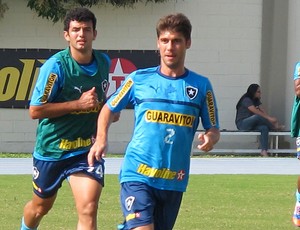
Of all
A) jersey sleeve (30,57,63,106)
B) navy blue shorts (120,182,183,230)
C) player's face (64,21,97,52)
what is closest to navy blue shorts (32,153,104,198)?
jersey sleeve (30,57,63,106)

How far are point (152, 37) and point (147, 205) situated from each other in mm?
15142

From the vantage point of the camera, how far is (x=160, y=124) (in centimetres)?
669

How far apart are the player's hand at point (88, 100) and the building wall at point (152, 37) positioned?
13.8 m

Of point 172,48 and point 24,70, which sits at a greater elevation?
point 172,48

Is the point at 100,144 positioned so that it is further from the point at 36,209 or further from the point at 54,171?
the point at 36,209

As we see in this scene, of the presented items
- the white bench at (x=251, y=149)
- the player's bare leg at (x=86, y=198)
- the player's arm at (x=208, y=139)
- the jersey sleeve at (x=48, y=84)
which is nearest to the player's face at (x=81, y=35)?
the jersey sleeve at (x=48, y=84)

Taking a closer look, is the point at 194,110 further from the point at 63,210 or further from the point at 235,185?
the point at 235,185

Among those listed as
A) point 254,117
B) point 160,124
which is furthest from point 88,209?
point 254,117

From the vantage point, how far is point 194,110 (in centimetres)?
682

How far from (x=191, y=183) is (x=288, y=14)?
8630 mm

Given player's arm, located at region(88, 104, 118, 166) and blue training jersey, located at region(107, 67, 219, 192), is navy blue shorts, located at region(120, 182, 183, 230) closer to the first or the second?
blue training jersey, located at region(107, 67, 219, 192)

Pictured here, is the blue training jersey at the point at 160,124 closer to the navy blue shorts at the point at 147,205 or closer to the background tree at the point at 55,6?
the navy blue shorts at the point at 147,205

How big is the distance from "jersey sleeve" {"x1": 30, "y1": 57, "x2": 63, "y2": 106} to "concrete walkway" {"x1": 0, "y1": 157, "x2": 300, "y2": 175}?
8.66 m

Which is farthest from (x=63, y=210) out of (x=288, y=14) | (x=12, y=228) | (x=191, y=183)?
(x=288, y=14)
